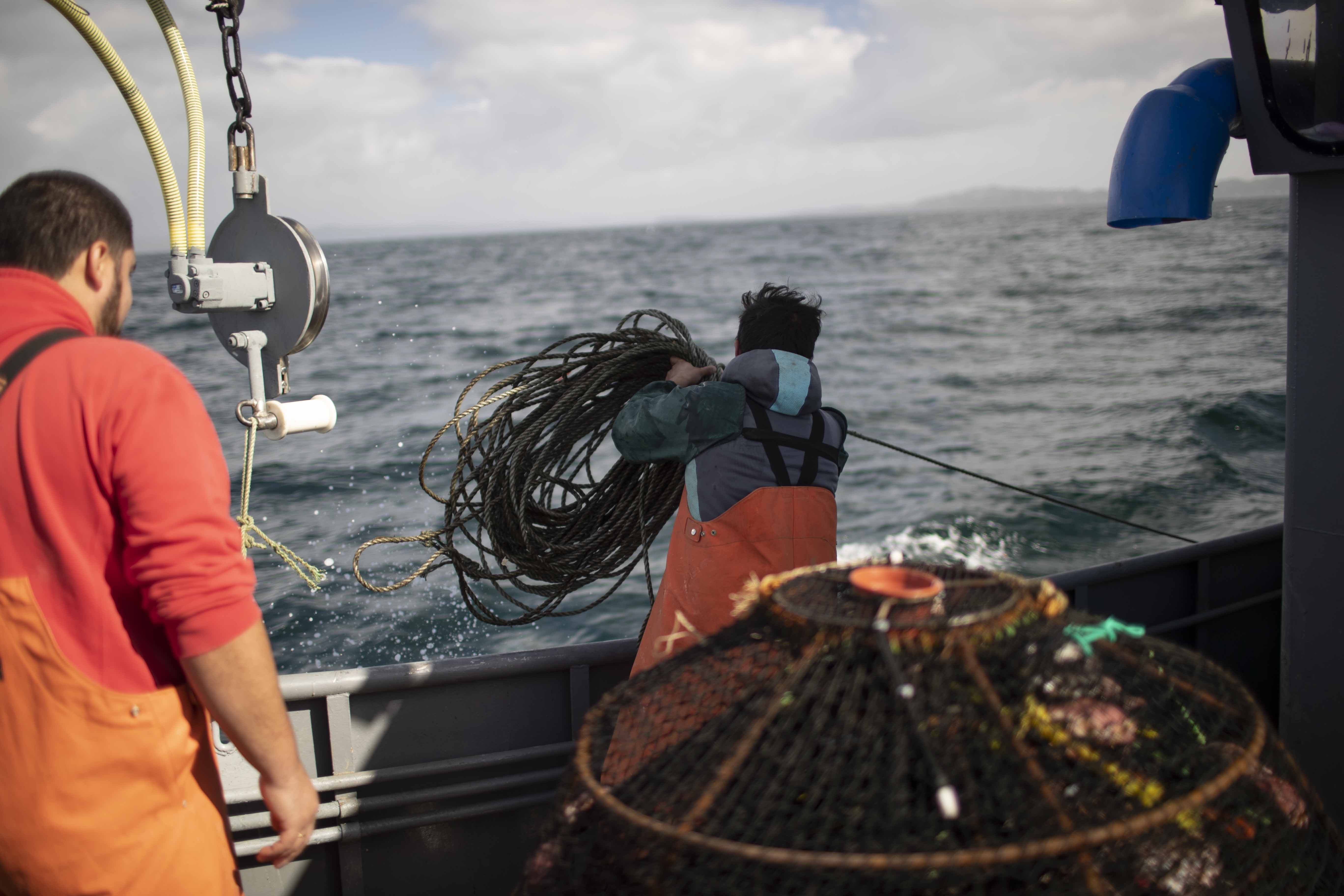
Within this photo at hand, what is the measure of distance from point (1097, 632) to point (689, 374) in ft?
6.06

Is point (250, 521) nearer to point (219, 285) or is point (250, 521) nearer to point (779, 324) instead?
point (219, 285)

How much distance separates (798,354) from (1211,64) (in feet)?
5.40

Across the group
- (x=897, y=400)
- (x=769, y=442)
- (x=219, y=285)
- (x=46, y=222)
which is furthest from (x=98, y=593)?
(x=897, y=400)

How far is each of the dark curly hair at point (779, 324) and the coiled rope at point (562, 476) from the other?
2.22 feet

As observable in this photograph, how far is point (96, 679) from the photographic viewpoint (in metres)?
1.43

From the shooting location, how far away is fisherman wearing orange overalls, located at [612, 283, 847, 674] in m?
2.48

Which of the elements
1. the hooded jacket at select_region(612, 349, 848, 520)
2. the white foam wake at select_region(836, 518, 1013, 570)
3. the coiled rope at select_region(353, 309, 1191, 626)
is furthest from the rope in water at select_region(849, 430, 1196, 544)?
the white foam wake at select_region(836, 518, 1013, 570)

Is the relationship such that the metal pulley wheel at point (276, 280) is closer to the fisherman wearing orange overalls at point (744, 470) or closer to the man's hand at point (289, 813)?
the fisherman wearing orange overalls at point (744, 470)

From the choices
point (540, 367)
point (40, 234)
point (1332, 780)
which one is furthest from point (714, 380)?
point (1332, 780)

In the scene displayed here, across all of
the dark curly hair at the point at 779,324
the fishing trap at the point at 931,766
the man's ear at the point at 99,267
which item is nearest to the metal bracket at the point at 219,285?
the man's ear at the point at 99,267

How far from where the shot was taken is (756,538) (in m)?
2.49

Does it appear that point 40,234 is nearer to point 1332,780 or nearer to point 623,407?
point 623,407

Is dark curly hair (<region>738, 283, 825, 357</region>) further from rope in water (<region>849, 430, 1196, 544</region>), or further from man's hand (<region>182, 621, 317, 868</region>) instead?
man's hand (<region>182, 621, 317, 868</region>)

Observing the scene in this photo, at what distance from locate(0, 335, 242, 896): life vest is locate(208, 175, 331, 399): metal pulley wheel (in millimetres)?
1160
